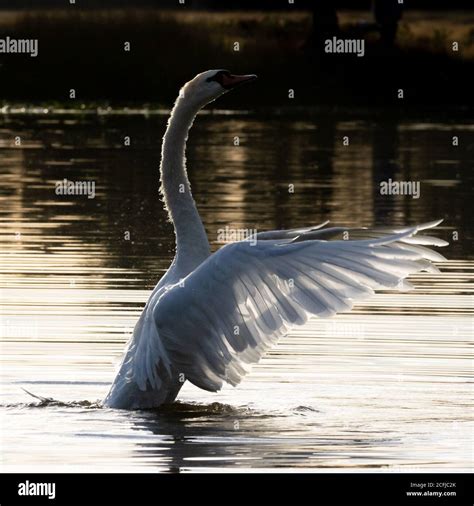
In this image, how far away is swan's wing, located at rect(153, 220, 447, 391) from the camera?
11.6m

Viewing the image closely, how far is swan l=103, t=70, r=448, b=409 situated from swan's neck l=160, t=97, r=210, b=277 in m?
0.45

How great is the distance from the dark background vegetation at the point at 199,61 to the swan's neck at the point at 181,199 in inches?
1227

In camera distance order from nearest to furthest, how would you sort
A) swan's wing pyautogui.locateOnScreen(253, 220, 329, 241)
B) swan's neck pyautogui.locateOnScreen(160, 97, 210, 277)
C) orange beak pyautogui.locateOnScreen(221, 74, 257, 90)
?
swan's wing pyautogui.locateOnScreen(253, 220, 329, 241) < swan's neck pyautogui.locateOnScreen(160, 97, 210, 277) < orange beak pyautogui.locateOnScreen(221, 74, 257, 90)

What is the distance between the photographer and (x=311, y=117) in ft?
143

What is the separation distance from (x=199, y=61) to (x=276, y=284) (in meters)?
35.0

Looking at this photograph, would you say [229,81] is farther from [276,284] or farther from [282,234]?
[276,284]

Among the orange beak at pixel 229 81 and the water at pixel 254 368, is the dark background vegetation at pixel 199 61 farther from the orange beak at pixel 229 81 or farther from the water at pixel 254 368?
the orange beak at pixel 229 81

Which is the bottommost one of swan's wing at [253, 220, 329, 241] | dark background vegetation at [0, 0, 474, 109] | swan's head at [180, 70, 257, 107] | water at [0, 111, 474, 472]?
water at [0, 111, 474, 472]

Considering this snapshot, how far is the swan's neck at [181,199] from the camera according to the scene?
12883 millimetres

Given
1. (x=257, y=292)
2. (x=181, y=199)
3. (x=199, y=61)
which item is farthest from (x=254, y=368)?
(x=199, y=61)

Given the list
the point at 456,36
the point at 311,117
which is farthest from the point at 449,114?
the point at 456,36

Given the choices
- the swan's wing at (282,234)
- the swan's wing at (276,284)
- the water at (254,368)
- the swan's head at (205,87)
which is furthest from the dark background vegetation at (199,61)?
the swan's wing at (276,284)

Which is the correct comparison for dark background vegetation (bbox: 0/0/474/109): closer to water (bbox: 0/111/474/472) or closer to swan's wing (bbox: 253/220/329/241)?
water (bbox: 0/111/474/472)

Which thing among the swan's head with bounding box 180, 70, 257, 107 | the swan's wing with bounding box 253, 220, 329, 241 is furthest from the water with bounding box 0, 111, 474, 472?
the swan's head with bounding box 180, 70, 257, 107
